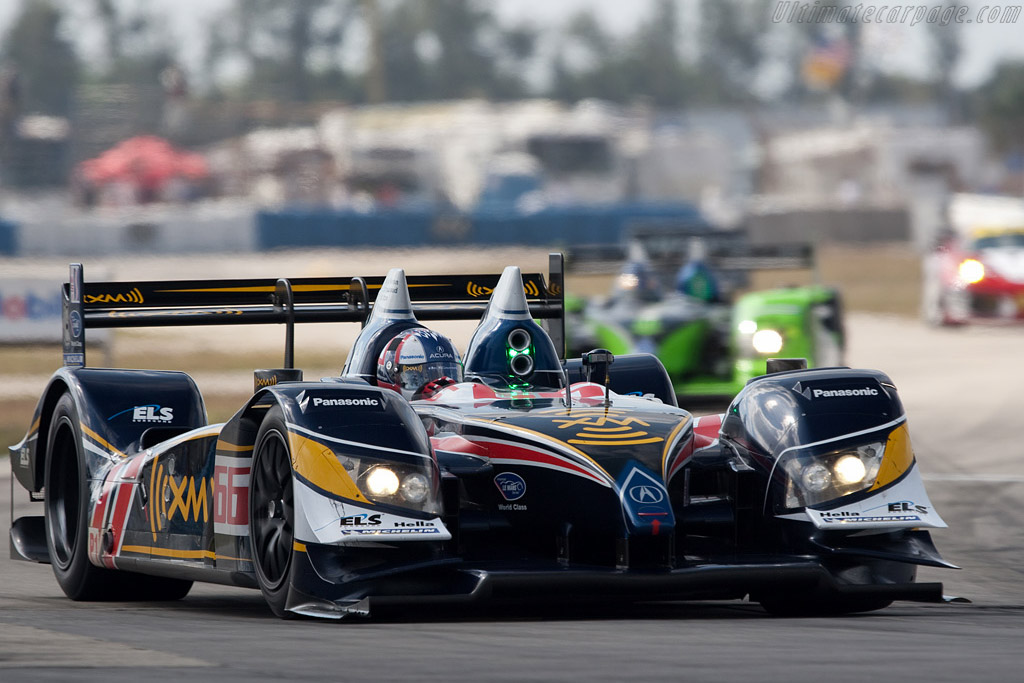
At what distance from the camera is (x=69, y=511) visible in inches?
332

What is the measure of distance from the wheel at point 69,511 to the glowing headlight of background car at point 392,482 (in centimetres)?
212

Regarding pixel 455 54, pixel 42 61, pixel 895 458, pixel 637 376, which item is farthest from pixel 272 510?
pixel 455 54

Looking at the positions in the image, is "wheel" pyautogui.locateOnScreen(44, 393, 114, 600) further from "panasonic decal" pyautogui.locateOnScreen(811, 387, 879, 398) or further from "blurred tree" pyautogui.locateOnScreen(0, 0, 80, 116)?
"blurred tree" pyautogui.locateOnScreen(0, 0, 80, 116)

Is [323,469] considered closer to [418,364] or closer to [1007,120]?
[418,364]

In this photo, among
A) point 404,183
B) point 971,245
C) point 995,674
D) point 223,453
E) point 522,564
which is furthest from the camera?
point 404,183

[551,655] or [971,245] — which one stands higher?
[971,245]

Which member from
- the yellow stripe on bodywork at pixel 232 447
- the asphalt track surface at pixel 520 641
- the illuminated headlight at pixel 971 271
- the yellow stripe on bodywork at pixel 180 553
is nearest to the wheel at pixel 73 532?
the asphalt track surface at pixel 520 641

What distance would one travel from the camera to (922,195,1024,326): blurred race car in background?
2795 centimetres

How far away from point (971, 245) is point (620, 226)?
2852cm

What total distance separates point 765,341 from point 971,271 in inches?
487

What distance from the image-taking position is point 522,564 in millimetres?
6289

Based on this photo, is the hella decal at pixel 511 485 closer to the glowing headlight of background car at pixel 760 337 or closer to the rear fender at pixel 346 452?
the rear fender at pixel 346 452

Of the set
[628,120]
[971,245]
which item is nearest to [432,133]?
[628,120]

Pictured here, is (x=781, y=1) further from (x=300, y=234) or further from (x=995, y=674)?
(x=300, y=234)
